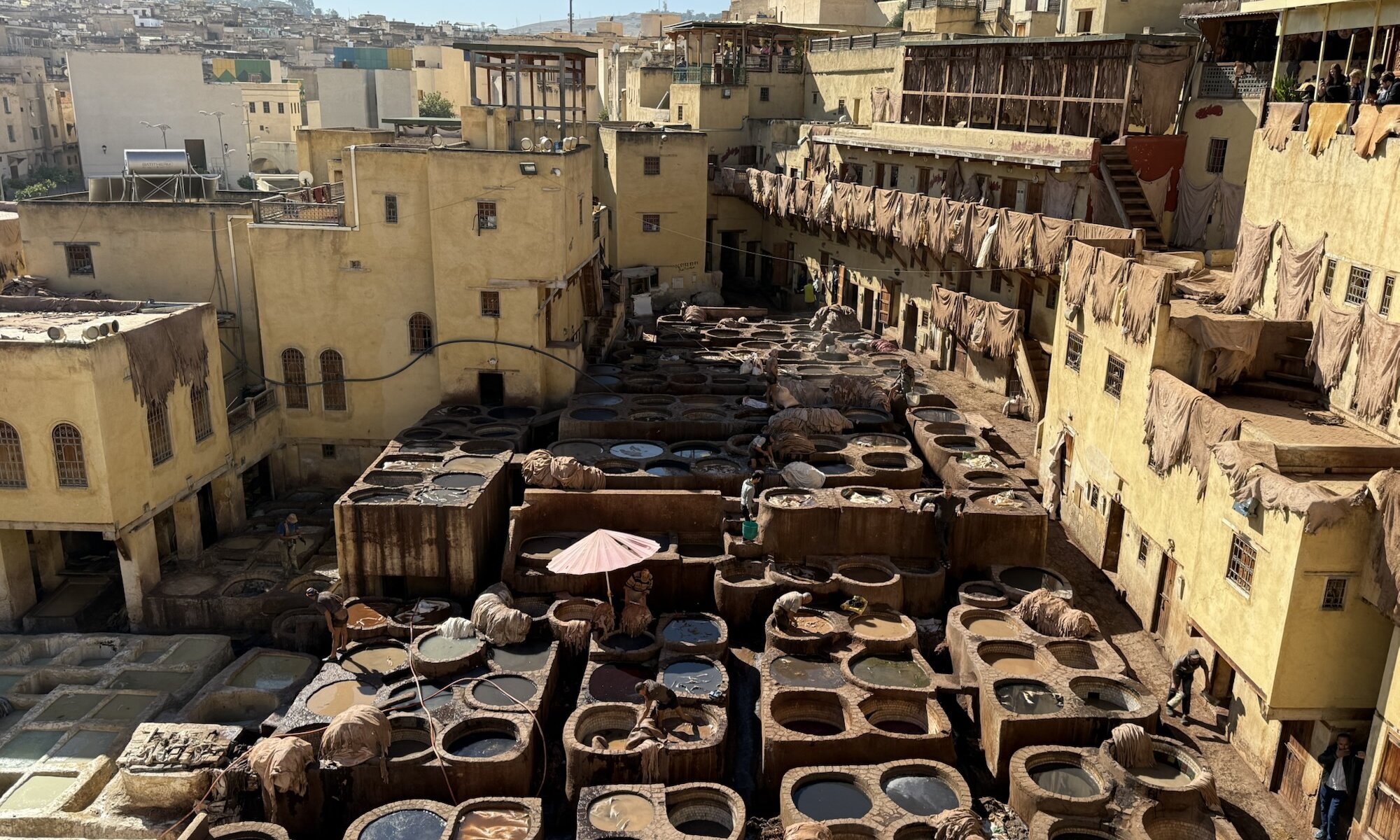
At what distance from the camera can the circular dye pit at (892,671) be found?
1950 cm

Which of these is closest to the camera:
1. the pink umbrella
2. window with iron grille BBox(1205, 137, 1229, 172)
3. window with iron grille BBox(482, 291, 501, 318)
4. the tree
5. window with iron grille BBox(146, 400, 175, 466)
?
the pink umbrella

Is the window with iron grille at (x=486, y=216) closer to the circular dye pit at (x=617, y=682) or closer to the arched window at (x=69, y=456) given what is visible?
the arched window at (x=69, y=456)

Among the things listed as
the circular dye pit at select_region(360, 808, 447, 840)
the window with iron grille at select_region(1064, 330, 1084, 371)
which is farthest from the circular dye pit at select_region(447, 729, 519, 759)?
the window with iron grille at select_region(1064, 330, 1084, 371)

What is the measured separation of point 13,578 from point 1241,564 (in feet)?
83.0

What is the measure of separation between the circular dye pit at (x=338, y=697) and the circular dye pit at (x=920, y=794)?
9.51 m

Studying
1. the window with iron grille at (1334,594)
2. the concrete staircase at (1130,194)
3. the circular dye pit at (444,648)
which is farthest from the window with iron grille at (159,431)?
the concrete staircase at (1130,194)

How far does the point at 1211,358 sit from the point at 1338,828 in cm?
923

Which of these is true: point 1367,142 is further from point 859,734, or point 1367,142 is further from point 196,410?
point 196,410

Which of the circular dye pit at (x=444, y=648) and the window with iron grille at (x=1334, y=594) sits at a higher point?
the window with iron grille at (x=1334, y=594)

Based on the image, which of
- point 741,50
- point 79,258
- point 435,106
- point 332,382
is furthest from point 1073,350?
point 435,106

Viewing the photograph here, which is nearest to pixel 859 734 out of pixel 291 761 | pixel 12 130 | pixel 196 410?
pixel 291 761

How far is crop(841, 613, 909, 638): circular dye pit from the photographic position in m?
21.2

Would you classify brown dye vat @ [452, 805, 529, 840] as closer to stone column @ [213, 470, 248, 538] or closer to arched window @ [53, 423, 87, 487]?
arched window @ [53, 423, 87, 487]

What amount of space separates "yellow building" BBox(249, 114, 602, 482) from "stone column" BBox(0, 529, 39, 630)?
25.1 ft
